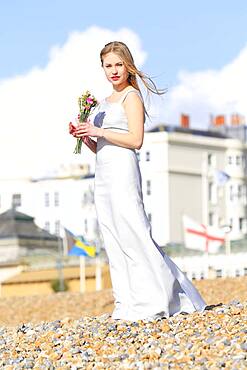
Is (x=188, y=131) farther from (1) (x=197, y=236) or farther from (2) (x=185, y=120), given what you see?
(1) (x=197, y=236)

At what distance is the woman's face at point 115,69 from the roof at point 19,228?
6330cm

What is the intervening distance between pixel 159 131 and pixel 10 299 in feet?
285

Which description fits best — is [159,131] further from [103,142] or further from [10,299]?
[103,142]

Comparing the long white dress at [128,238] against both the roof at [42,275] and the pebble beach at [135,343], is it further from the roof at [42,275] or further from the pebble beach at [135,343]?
the roof at [42,275]

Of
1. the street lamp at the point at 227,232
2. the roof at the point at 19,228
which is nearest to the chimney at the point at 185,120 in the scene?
the roof at the point at 19,228

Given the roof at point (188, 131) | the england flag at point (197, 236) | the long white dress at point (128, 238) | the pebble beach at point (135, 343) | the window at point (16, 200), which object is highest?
the long white dress at point (128, 238)

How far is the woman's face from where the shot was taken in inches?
420

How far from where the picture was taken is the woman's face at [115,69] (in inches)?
420

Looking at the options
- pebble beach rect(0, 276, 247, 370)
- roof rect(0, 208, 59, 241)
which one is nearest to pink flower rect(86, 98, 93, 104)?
pebble beach rect(0, 276, 247, 370)

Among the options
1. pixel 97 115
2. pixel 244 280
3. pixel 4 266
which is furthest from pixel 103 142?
pixel 4 266

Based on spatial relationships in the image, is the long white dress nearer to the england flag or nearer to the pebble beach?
the pebble beach

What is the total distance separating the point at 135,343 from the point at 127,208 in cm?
118

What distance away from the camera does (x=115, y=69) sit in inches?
420

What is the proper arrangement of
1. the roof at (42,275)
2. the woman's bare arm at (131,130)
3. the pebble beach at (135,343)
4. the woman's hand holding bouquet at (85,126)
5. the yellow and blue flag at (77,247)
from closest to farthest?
the pebble beach at (135,343) < the woman's hand holding bouquet at (85,126) < the woman's bare arm at (131,130) < the yellow and blue flag at (77,247) < the roof at (42,275)
